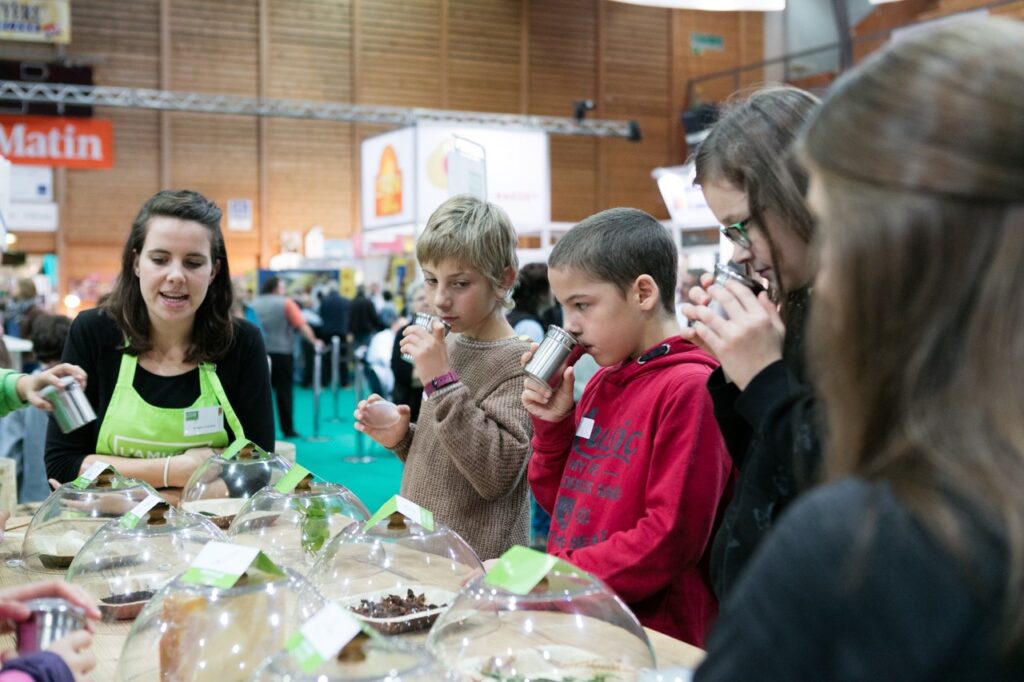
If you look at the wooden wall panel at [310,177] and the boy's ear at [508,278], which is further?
the wooden wall panel at [310,177]

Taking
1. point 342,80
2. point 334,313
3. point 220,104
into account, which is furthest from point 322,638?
point 342,80

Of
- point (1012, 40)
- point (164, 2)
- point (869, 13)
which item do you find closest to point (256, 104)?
point (164, 2)

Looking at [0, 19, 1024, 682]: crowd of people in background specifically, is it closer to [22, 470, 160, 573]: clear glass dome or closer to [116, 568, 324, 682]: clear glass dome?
[116, 568, 324, 682]: clear glass dome

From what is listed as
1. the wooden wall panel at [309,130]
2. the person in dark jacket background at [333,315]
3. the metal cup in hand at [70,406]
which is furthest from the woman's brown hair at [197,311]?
the wooden wall panel at [309,130]

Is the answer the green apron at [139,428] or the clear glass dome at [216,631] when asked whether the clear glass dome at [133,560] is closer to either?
the clear glass dome at [216,631]

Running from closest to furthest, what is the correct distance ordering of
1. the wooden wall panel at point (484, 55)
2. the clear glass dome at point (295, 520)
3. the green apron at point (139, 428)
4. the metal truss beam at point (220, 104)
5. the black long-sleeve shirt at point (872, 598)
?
the black long-sleeve shirt at point (872, 598)
the clear glass dome at point (295, 520)
the green apron at point (139, 428)
the metal truss beam at point (220, 104)
the wooden wall panel at point (484, 55)

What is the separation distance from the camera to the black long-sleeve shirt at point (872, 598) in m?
0.58

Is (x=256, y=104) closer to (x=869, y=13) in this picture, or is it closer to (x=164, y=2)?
(x=164, y=2)

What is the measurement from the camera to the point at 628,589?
1646 millimetres

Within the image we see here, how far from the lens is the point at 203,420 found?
2.50 m

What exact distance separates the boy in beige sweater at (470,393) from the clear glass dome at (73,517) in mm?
549

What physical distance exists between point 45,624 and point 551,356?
94 cm

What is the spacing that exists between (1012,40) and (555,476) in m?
1.43

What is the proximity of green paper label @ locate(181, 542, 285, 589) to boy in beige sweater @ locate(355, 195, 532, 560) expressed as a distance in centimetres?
78
